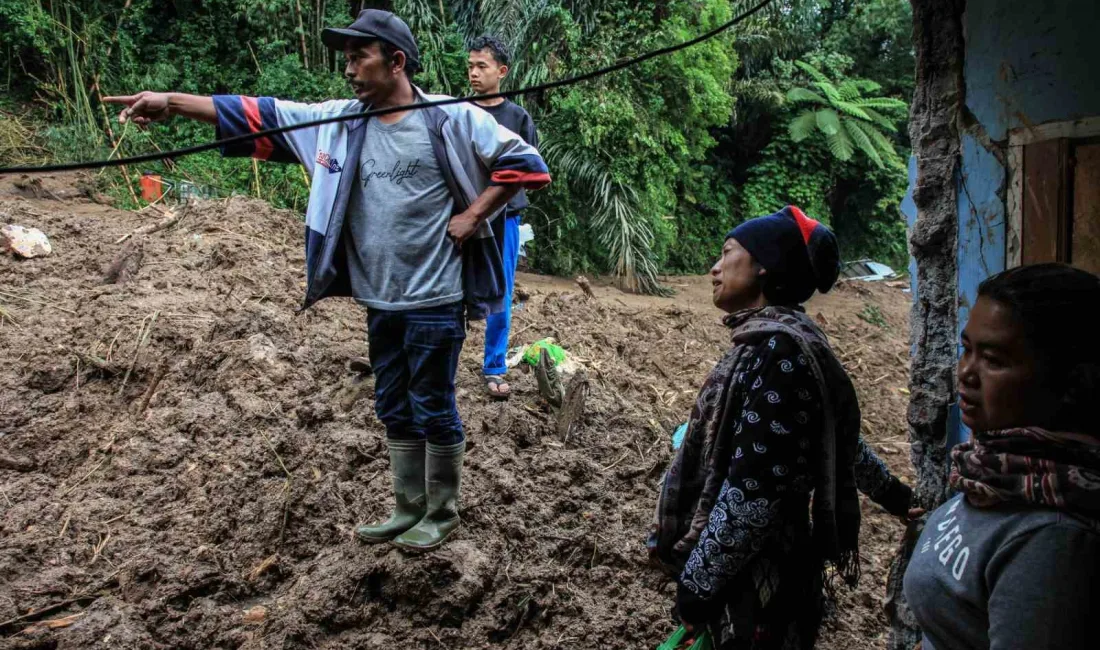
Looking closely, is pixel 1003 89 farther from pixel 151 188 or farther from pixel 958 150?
pixel 151 188

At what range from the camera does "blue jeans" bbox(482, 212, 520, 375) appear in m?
4.41

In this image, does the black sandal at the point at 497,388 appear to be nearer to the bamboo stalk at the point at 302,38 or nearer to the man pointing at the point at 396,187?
the man pointing at the point at 396,187

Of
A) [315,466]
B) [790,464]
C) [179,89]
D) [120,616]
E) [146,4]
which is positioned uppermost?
[146,4]

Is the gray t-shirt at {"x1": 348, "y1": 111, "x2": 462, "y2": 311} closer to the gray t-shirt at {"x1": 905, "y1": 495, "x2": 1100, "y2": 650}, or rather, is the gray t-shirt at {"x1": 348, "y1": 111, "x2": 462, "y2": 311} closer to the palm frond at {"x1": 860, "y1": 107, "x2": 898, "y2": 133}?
the gray t-shirt at {"x1": 905, "y1": 495, "x2": 1100, "y2": 650}

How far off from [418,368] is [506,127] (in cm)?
173

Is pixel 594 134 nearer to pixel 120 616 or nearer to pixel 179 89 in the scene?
pixel 179 89

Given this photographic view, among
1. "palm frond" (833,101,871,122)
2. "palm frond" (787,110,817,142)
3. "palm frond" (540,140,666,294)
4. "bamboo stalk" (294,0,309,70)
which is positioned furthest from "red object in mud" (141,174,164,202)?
"palm frond" (833,101,871,122)

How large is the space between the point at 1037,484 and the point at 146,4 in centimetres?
1180

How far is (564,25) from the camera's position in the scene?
10305 mm

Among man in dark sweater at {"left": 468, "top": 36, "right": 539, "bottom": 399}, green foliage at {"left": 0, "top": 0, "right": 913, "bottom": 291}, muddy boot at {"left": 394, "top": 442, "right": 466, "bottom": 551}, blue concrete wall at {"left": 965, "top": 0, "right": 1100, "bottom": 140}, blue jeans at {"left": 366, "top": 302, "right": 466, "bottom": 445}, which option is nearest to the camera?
blue concrete wall at {"left": 965, "top": 0, "right": 1100, "bottom": 140}

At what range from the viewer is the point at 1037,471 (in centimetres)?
130

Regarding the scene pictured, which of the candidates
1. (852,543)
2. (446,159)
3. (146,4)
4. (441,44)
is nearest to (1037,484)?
(852,543)

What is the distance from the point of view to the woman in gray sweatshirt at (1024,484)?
1230 mm

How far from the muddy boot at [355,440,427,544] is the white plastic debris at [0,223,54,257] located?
4.26 meters
